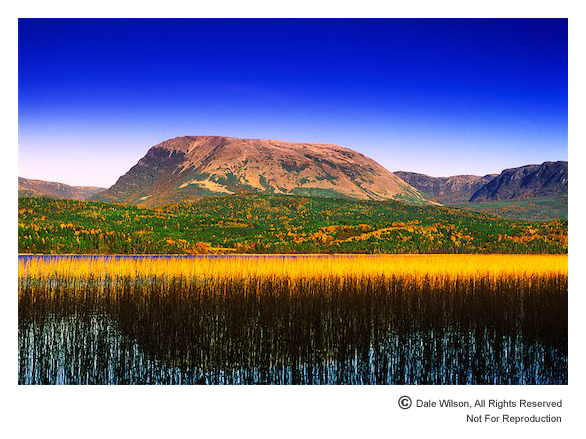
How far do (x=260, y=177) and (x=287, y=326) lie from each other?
14569 cm

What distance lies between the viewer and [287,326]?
17312mm

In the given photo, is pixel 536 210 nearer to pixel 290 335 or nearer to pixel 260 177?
pixel 260 177

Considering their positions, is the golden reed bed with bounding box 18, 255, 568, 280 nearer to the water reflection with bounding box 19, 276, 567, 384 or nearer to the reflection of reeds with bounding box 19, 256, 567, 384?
the reflection of reeds with bounding box 19, 256, 567, 384

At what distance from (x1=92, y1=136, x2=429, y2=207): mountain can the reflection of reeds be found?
12247 cm

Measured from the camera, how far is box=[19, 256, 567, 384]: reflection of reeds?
14250 mm

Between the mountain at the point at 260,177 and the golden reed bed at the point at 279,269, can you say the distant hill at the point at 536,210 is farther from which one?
the golden reed bed at the point at 279,269

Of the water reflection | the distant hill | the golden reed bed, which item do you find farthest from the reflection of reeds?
the distant hill

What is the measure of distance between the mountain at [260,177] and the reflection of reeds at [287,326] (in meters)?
122

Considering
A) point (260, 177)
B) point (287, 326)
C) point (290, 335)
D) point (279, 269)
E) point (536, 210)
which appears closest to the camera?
point (290, 335)

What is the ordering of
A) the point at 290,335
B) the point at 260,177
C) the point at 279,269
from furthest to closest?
1. the point at 260,177
2. the point at 279,269
3. the point at 290,335

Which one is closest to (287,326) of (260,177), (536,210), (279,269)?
(279,269)

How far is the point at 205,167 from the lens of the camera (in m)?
173

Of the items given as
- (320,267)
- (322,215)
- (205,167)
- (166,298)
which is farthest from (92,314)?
(205,167)
